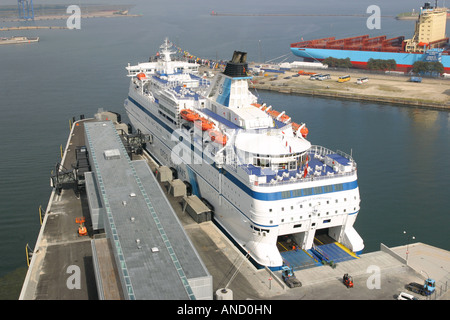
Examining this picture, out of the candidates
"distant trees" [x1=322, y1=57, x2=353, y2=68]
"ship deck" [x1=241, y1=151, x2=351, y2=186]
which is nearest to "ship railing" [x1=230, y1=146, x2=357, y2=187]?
"ship deck" [x1=241, y1=151, x2=351, y2=186]

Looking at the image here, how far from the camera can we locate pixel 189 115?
149ft

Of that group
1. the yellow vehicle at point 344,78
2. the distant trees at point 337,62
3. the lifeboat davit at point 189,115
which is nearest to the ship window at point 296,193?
the lifeboat davit at point 189,115

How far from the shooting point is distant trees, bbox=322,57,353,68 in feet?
403

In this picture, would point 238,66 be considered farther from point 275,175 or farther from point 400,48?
point 400,48

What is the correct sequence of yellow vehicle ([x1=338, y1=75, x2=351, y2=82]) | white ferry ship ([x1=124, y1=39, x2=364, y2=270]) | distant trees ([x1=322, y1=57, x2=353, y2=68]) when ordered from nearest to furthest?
white ferry ship ([x1=124, y1=39, x2=364, y2=270]) → yellow vehicle ([x1=338, y1=75, x2=351, y2=82]) → distant trees ([x1=322, y1=57, x2=353, y2=68])

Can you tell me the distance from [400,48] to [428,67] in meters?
17.5

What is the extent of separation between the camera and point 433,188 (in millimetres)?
51688

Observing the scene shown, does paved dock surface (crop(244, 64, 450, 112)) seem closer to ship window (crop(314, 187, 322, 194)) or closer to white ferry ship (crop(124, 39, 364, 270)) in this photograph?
white ferry ship (crop(124, 39, 364, 270))

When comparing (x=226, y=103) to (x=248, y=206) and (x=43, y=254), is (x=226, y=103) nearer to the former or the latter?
(x=248, y=206)

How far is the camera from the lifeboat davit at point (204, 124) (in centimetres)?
4234

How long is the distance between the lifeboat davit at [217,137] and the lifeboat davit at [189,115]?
400 centimetres

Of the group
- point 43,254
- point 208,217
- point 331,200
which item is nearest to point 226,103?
point 208,217

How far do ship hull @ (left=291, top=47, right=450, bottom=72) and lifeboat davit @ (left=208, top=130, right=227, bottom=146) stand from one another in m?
93.4

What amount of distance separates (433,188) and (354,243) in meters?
21.3
